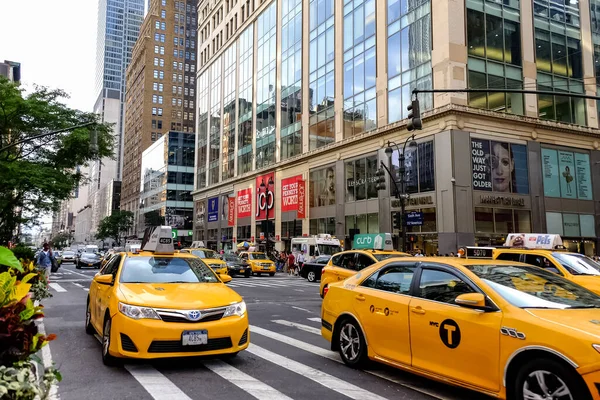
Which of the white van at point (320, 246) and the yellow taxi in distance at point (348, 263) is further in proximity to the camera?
the white van at point (320, 246)

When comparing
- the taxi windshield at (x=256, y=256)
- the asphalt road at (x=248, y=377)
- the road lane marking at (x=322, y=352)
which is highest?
the taxi windshield at (x=256, y=256)

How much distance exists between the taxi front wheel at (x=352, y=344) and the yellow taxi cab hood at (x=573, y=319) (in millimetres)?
2402

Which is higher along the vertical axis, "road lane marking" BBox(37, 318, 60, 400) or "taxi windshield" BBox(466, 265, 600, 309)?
"taxi windshield" BBox(466, 265, 600, 309)

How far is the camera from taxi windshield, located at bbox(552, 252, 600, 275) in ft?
34.2

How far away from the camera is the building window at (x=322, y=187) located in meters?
40.4

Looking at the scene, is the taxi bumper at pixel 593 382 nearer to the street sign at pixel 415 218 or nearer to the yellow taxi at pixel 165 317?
the yellow taxi at pixel 165 317

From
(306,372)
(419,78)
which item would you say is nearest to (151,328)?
(306,372)

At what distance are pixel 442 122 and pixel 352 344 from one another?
83.9 ft

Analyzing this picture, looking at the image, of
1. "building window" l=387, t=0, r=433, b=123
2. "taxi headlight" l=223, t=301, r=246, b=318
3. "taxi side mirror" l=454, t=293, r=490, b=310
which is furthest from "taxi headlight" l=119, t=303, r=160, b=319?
"building window" l=387, t=0, r=433, b=123

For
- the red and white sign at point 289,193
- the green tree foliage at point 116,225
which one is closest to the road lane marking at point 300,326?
the red and white sign at point 289,193

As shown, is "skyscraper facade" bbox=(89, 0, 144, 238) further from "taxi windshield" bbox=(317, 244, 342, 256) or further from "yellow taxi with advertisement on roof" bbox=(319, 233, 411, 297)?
"yellow taxi with advertisement on roof" bbox=(319, 233, 411, 297)

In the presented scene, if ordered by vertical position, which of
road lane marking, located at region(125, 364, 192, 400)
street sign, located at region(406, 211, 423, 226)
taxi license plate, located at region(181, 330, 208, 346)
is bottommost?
road lane marking, located at region(125, 364, 192, 400)

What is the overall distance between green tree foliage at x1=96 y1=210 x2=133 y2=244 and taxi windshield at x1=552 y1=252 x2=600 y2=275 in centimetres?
11107

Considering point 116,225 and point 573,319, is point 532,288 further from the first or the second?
point 116,225
